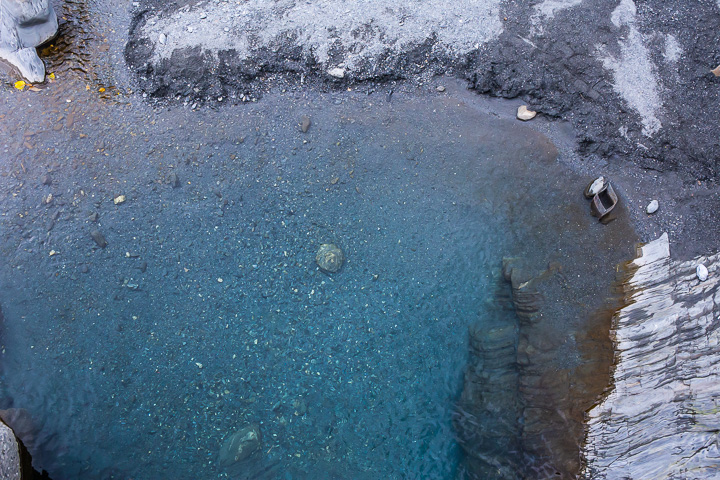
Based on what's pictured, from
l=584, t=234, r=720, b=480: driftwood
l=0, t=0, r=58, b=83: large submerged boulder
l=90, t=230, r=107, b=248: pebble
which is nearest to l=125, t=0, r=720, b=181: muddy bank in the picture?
l=0, t=0, r=58, b=83: large submerged boulder

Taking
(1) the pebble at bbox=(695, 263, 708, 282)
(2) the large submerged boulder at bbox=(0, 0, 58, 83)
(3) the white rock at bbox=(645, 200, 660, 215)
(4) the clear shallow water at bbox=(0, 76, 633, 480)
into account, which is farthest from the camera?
(2) the large submerged boulder at bbox=(0, 0, 58, 83)

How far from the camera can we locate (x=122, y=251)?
12.8 feet

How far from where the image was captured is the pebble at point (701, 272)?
11.4 feet

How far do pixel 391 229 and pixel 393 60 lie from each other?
171 centimetres

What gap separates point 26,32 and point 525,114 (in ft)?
16.6

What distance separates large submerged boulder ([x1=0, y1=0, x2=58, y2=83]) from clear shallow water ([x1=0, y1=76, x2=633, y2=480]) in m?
0.39

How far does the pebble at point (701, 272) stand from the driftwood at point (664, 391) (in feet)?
0.11

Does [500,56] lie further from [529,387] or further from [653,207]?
[529,387]

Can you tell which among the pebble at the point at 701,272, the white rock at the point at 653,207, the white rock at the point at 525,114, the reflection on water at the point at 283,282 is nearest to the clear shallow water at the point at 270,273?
the reflection on water at the point at 283,282

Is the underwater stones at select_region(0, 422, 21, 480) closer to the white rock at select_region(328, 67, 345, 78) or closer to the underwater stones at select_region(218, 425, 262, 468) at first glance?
the underwater stones at select_region(218, 425, 262, 468)

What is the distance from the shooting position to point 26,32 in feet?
13.7

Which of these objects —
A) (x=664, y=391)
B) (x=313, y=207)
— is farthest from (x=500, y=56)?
(x=664, y=391)

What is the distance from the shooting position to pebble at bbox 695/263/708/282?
11.4 feet

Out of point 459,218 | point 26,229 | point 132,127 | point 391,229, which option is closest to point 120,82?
point 132,127
